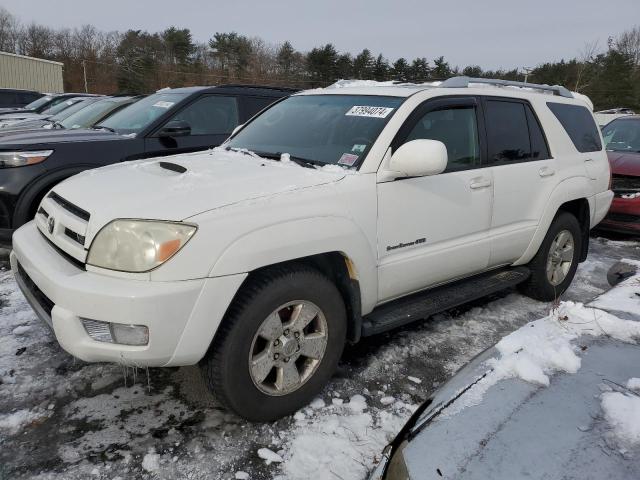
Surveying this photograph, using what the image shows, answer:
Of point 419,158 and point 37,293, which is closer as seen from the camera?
point 37,293

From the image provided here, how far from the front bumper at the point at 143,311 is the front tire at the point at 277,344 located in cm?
11

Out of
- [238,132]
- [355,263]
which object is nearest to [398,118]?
[355,263]

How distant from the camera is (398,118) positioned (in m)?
2.87

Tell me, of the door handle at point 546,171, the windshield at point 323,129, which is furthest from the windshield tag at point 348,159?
the door handle at point 546,171

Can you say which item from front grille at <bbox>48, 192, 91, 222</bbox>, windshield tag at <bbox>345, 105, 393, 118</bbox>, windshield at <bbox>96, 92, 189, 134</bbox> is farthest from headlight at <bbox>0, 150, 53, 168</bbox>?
windshield tag at <bbox>345, 105, 393, 118</bbox>

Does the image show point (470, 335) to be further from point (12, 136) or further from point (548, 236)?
point (12, 136)

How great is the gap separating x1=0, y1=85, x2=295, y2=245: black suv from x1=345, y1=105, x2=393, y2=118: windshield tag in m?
2.43

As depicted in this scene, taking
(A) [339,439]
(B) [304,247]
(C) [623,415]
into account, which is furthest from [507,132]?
(C) [623,415]

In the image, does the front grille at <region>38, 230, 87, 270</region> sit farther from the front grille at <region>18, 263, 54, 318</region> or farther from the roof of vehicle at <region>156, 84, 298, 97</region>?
the roof of vehicle at <region>156, 84, 298, 97</region>

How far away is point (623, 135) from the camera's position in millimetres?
7664

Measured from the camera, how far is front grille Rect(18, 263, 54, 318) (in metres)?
2.33

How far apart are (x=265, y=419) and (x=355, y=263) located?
91 cm

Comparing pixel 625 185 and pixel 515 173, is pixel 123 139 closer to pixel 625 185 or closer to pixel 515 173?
pixel 515 173

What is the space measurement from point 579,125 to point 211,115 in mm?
3718
